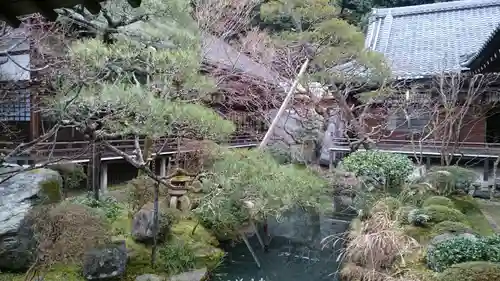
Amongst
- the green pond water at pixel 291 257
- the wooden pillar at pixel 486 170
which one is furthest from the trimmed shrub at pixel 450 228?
the wooden pillar at pixel 486 170

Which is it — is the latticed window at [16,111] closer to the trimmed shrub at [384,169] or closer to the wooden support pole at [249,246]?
the wooden support pole at [249,246]

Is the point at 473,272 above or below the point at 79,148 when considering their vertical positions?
below

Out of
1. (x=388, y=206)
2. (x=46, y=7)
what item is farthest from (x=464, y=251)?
(x=46, y=7)

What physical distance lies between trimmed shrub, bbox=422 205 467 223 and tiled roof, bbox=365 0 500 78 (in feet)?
19.2

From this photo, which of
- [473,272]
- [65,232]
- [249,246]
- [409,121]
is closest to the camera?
[473,272]

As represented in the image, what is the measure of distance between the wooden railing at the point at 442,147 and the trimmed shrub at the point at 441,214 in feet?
14.2

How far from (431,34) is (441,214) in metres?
9.66

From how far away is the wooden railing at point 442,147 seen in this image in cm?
1140

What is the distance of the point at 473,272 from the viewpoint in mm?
4305

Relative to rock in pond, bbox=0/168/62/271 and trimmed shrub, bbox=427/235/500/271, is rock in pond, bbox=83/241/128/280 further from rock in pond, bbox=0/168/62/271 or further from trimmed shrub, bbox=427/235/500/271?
trimmed shrub, bbox=427/235/500/271

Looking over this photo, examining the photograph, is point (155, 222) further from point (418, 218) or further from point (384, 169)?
point (384, 169)

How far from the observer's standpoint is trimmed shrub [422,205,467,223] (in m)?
6.60

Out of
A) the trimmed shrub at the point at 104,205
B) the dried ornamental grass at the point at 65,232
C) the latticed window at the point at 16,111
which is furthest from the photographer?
the latticed window at the point at 16,111

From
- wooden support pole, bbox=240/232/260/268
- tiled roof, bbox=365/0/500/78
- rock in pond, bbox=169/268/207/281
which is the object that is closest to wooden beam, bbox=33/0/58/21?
rock in pond, bbox=169/268/207/281
